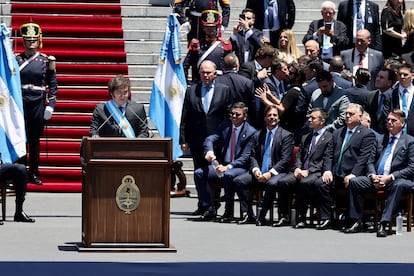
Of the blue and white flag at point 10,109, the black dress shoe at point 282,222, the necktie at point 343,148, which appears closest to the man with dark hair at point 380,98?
the necktie at point 343,148

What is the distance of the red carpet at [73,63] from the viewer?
21875 mm

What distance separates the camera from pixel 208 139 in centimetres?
1850

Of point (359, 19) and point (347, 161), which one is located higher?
Result: point (359, 19)

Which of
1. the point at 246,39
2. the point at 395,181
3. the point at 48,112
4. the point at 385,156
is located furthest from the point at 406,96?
the point at 48,112

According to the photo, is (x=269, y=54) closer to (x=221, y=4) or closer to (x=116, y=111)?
(x=221, y=4)

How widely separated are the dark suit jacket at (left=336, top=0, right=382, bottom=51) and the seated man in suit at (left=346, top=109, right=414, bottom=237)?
494 centimetres

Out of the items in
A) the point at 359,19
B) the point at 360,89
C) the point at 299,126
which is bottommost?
the point at 299,126

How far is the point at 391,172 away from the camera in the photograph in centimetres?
1738

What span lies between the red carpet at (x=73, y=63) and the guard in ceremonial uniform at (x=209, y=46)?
8.12 ft

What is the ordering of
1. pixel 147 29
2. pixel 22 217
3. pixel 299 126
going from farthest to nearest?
pixel 147 29 < pixel 299 126 < pixel 22 217

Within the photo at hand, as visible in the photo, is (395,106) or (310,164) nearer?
(310,164)

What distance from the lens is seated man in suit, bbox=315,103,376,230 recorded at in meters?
17.5

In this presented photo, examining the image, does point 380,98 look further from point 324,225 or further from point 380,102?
point 324,225

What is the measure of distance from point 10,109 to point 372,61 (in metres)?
5.47
